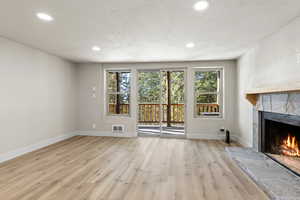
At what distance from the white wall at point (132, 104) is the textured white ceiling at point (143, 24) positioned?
4.08ft

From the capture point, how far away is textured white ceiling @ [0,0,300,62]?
1.99m

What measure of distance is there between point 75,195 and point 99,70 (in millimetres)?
3962

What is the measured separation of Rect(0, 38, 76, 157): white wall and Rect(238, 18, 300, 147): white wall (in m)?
4.77

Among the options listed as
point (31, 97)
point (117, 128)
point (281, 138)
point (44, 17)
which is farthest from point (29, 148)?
point (281, 138)

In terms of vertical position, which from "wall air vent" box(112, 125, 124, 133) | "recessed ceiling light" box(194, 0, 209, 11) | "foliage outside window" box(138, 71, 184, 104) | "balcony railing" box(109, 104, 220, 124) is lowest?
"wall air vent" box(112, 125, 124, 133)

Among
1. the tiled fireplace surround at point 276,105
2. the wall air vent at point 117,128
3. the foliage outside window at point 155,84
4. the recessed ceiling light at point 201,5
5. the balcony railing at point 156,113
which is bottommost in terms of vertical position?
the wall air vent at point 117,128

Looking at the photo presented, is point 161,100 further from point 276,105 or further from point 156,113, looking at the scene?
point 276,105

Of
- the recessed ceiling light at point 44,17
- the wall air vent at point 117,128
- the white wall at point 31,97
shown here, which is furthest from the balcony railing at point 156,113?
the recessed ceiling light at point 44,17

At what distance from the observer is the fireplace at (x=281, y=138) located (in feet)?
8.31

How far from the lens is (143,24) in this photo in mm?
2510

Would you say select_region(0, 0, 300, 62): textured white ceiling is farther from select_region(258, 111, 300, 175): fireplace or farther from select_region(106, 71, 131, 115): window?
select_region(106, 71, 131, 115): window

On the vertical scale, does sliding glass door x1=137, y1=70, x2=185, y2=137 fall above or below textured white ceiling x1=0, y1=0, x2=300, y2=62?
below

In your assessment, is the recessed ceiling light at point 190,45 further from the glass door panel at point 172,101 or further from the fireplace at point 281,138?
the fireplace at point 281,138

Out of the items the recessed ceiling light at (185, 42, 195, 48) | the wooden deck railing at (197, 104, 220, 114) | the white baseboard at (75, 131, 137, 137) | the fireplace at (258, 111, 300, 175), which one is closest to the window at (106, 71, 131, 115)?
the white baseboard at (75, 131, 137, 137)
